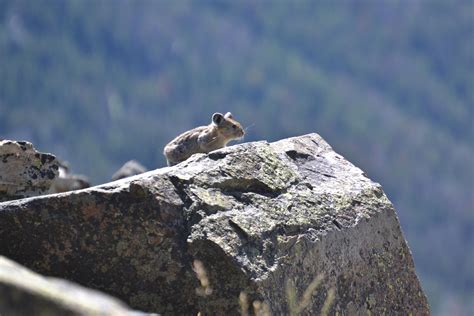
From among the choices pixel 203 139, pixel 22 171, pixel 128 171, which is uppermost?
pixel 128 171

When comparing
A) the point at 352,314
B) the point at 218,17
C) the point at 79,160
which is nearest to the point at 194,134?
the point at 352,314

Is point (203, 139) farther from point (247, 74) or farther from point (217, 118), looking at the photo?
point (247, 74)

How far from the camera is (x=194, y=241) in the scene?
7.04m

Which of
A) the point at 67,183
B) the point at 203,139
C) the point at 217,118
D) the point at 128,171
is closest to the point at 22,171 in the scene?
the point at 203,139

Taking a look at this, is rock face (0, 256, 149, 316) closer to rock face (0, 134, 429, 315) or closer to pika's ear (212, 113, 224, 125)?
rock face (0, 134, 429, 315)

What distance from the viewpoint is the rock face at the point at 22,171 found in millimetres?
8672

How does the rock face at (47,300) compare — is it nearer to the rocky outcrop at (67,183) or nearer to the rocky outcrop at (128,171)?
the rocky outcrop at (67,183)

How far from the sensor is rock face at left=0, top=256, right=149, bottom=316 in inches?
161

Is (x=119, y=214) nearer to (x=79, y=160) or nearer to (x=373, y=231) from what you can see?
(x=373, y=231)

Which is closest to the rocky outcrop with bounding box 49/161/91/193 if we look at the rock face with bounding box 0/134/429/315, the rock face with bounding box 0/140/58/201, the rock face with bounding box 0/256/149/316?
the rock face with bounding box 0/140/58/201

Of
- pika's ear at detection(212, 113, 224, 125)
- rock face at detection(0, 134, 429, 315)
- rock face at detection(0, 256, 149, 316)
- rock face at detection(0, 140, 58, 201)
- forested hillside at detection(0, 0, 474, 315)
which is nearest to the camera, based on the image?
rock face at detection(0, 256, 149, 316)

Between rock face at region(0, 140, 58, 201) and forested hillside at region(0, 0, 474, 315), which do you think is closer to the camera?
rock face at region(0, 140, 58, 201)

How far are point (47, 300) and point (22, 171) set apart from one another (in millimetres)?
4700

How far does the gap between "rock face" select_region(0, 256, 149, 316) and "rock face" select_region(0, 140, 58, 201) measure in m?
4.34
